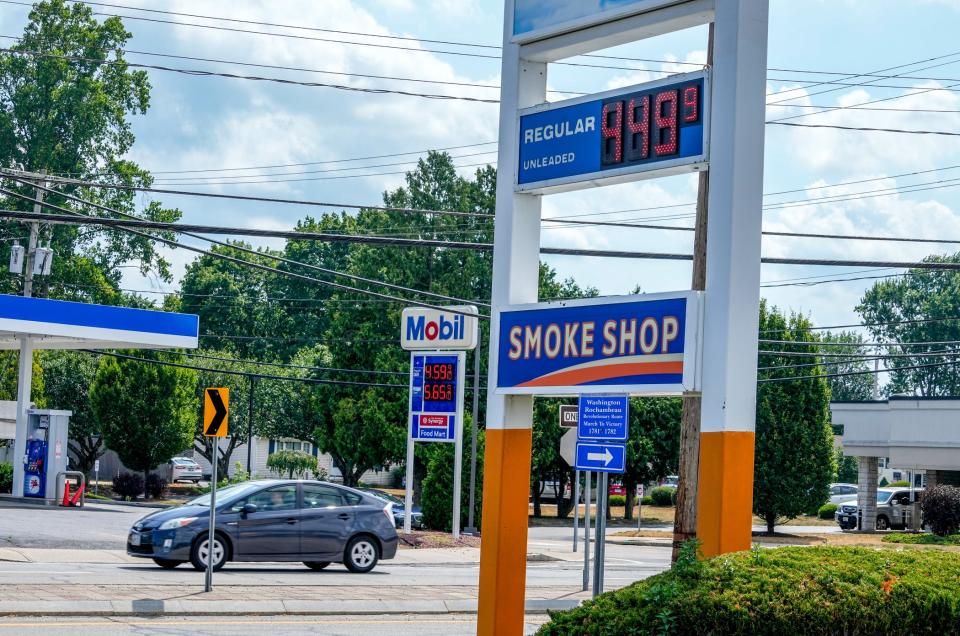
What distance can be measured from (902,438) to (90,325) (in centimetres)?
3085

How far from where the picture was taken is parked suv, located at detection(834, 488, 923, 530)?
51.2 metres

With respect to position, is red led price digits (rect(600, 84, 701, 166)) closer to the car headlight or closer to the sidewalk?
the sidewalk

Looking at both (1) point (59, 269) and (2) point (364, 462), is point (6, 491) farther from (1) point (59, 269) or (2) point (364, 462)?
(1) point (59, 269)

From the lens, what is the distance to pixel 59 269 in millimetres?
63625

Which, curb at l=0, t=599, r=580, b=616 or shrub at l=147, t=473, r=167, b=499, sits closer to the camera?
curb at l=0, t=599, r=580, b=616

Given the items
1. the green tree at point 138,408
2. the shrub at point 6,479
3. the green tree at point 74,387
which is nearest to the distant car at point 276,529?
the shrub at point 6,479

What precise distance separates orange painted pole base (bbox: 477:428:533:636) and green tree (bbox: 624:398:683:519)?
39.7m

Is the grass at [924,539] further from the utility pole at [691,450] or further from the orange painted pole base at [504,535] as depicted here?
the orange painted pole base at [504,535]

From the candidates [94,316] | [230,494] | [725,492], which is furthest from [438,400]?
[725,492]

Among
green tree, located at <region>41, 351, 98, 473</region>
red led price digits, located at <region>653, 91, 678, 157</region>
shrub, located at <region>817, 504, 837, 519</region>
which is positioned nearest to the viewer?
red led price digits, located at <region>653, 91, 678, 157</region>

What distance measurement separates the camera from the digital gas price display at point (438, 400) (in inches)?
1236

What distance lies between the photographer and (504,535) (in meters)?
11.4

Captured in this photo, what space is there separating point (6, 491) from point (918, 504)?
33367 millimetres

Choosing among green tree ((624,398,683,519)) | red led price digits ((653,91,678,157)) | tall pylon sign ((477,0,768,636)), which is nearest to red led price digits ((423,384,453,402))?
tall pylon sign ((477,0,768,636))
